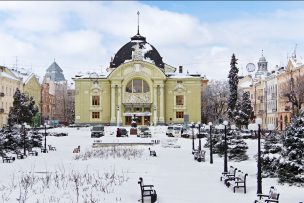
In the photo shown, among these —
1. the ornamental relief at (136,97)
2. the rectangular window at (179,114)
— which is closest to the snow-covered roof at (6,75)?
the ornamental relief at (136,97)

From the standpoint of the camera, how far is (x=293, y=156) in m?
19.2

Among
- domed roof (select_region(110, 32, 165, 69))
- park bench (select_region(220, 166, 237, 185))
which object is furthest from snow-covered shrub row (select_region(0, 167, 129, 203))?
domed roof (select_region(110, 32, 165, 69))

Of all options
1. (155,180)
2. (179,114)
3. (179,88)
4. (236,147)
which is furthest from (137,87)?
(155,180)

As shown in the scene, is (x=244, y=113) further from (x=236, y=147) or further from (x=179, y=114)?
(x=236, y=147)

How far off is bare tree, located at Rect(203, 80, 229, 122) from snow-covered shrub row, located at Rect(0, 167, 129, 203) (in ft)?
247

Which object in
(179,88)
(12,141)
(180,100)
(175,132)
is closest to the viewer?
(12,141)

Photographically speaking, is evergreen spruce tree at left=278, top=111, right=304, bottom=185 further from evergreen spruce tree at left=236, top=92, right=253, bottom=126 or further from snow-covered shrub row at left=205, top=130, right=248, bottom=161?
evergreen spruce tree at left=236, top=92, right=253, bottom=126

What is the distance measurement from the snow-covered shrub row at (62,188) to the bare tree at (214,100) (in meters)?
75.3

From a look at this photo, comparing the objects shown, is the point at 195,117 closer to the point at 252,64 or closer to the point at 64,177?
the point at 252,64

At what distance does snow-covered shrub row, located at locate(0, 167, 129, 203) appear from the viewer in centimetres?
1566

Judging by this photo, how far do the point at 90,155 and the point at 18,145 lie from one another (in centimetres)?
565

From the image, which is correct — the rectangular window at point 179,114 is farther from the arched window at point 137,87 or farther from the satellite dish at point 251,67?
the satellite dish at point 251,67

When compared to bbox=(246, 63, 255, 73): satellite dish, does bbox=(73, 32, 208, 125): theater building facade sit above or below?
below

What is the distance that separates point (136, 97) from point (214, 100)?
2373cm
